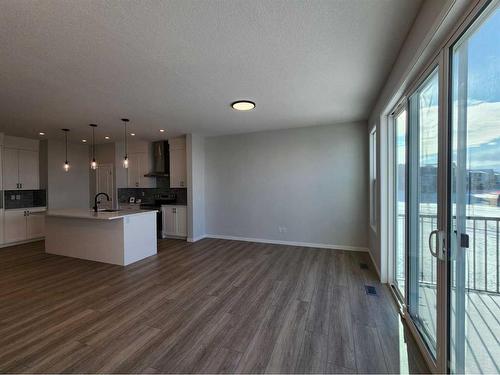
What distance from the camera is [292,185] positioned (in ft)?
16.4

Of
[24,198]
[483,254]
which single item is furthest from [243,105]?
[24,198]

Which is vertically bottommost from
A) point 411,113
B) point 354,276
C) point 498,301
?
point 354,276

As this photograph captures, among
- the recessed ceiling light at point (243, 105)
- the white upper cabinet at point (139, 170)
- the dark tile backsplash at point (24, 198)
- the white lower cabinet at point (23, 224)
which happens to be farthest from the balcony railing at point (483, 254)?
the dark tile backsplash at point (24, 198)

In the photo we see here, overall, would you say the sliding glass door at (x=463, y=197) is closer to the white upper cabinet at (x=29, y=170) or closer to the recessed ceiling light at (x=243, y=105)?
the recessed ceiling light at (x=243, y=105)

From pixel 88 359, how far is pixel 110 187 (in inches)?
236

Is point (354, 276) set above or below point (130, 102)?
below

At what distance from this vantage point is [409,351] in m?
1.81

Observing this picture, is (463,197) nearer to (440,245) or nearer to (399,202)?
(440,245)

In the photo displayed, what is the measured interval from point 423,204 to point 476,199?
0.79 metres

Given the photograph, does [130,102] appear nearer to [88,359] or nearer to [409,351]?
[88,359]

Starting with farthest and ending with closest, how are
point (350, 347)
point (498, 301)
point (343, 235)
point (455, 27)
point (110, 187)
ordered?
point (110, 187) < point (343, 235) < point (350, 347) < point (455, 27) < point (498, 301)

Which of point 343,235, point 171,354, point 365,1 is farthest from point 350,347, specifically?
point 343,235

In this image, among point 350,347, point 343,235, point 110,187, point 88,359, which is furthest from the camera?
point 110,187

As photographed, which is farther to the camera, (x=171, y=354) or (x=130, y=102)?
(x=130, y=102)
